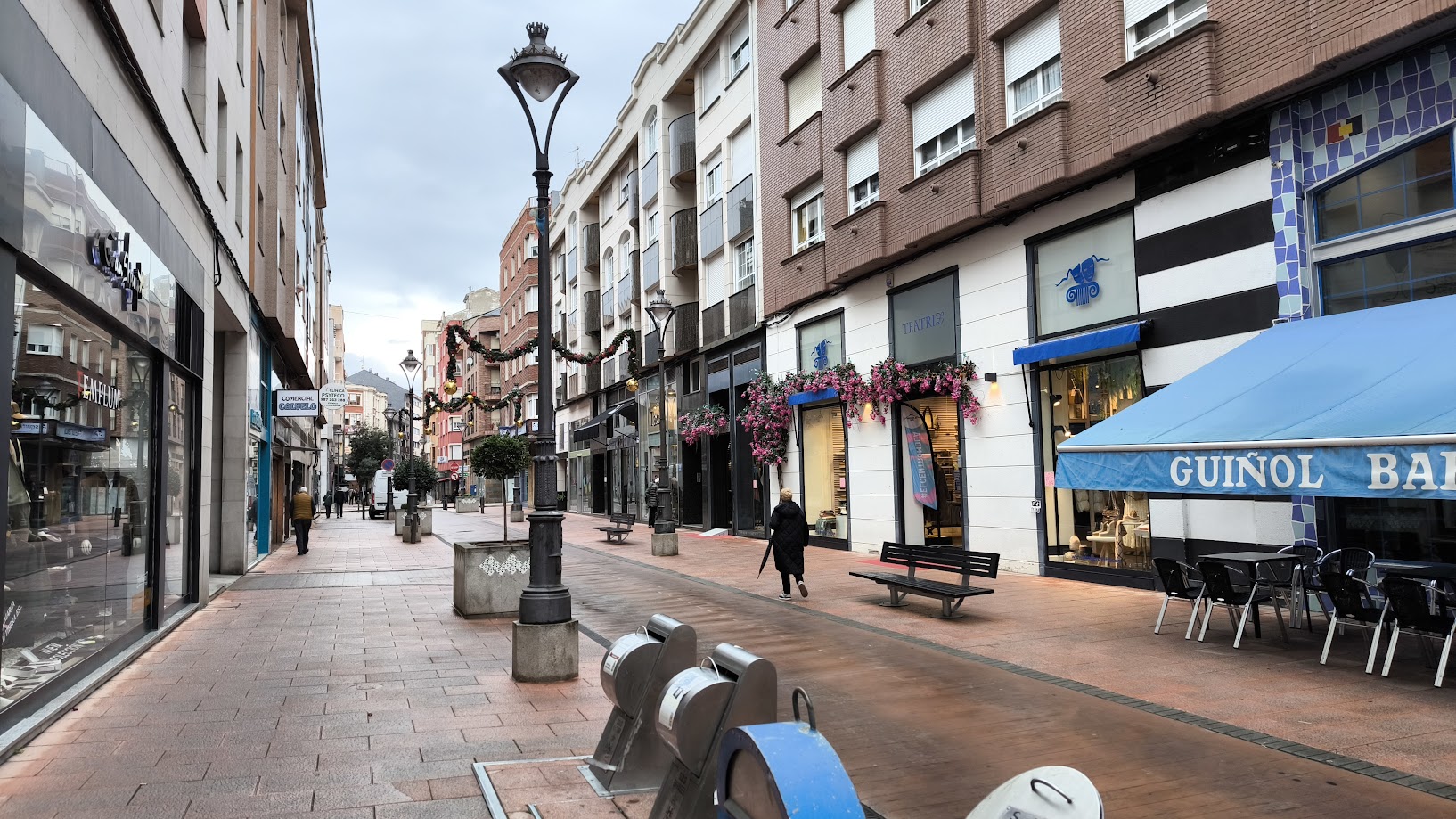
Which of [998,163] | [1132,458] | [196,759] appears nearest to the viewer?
[196,759]

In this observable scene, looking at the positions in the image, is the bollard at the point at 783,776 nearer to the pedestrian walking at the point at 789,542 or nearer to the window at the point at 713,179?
the pedestrian walking at the point at 789,542

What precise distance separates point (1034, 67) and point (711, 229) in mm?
15121

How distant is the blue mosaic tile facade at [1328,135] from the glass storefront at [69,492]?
11.8 meters

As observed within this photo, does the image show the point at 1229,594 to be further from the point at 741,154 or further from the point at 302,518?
the point at 741,154

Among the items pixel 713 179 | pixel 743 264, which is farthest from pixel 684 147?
pixel 743 264

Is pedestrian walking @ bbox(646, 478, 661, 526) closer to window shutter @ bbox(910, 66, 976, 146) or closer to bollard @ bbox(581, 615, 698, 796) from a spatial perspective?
window shutter @ bbox(910, 66, 976, 146)

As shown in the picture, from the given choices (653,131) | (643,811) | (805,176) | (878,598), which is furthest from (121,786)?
(653,131)

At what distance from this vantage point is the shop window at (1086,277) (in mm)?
13430

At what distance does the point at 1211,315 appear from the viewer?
11.9 meters

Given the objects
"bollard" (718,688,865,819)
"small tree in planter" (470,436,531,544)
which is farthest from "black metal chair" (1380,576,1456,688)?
"small tree in planter" (470,436,531,544)

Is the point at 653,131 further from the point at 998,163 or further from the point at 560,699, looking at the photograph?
the point at 560,699

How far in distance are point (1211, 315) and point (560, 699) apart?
9.50m

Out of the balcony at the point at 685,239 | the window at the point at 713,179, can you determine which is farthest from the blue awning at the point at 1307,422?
the balcony at the point at 685,239

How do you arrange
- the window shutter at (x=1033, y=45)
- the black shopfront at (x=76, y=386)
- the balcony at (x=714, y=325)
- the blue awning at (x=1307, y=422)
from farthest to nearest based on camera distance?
the balcony at (x=714, y=325) → the window shutter at (x=1033, y=45) → the blue awning at (x=1307, y=422) → the black shopfront at (x=76, y=386)
